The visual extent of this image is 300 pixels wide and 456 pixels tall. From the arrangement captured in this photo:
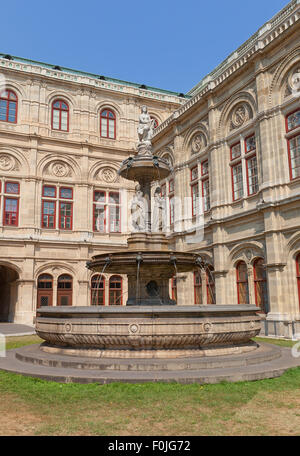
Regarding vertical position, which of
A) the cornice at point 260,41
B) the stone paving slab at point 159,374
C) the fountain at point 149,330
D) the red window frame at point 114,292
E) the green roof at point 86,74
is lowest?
the stone paving slab at point 159,374

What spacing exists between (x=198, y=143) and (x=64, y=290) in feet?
44.6

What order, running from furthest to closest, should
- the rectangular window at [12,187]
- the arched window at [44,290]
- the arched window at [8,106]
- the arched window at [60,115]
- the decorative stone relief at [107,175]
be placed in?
the decorative stone relief at [107,175], the arched window at [60,115], the arched window at [8,106], the rectangular window at [12,187], the arched window at [44,290]

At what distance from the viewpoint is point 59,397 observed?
5805 millimetres

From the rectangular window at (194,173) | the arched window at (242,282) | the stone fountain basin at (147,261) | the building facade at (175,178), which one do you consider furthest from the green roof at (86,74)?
the stone fountain basin at (147,261)

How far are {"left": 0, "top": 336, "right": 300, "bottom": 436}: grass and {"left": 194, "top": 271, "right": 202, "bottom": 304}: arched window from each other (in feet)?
56.0

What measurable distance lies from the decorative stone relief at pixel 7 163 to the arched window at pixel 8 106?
270 centimetres

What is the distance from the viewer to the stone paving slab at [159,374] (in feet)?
21.2

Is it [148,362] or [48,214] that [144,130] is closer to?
[148,362]

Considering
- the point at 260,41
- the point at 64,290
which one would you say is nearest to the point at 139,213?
the point at 260,41

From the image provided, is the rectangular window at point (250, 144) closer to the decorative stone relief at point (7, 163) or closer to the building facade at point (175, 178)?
the building facade at point (175, 178)

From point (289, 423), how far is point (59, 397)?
128 inches

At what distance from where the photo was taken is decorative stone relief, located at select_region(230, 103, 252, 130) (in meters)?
20.2

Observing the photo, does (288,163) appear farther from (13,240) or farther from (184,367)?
(13,240)

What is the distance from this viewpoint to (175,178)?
2678cm
